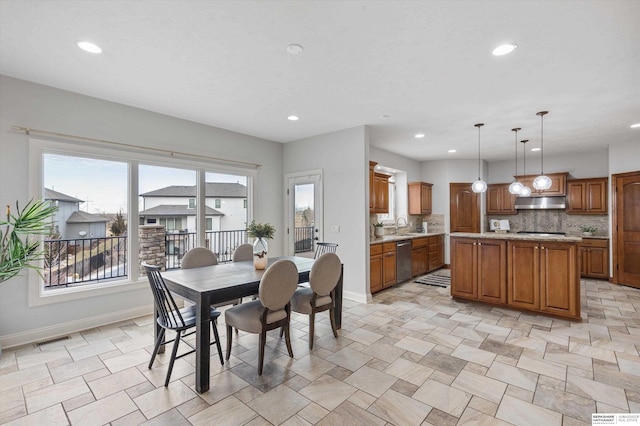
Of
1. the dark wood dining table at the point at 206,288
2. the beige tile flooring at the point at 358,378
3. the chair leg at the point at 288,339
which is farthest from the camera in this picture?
the chair leg at the point at 288,339

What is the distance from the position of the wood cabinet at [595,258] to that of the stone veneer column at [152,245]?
26.6 ft

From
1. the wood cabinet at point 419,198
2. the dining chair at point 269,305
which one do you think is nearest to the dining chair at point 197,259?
the dining chair at point 269,305

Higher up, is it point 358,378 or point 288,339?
point 288,339

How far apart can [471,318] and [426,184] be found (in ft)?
13.3

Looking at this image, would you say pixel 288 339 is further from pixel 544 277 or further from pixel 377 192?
pixel 377 192

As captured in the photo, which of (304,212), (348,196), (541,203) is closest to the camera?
(348,196)

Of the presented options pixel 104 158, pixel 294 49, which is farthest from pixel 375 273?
pixel 104 158

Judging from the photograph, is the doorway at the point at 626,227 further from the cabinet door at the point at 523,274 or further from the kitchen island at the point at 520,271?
the cabinet door at the point at 523,274

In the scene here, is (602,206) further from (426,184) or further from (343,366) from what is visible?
(343,366)

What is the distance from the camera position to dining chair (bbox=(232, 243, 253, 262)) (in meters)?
3.88

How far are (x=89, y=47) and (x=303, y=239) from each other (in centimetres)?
400

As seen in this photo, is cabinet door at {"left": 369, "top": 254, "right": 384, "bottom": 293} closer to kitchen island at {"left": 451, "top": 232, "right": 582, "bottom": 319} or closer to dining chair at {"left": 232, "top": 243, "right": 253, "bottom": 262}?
kitchen island at {"left": 451, "top": 232, "right": 582, "bottom": 319}

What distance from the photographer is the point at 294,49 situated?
99.8 inches

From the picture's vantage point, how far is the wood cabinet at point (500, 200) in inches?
290
